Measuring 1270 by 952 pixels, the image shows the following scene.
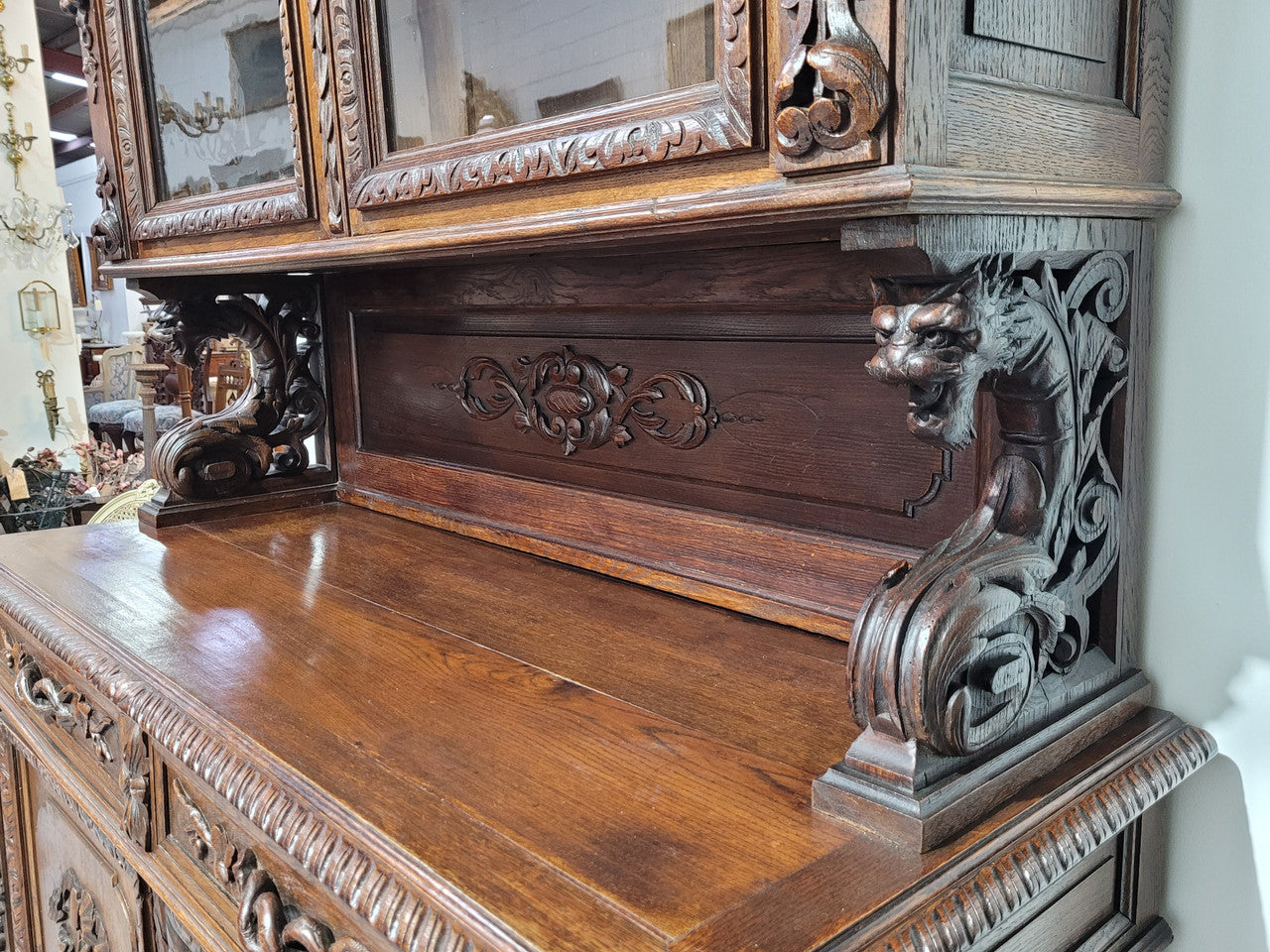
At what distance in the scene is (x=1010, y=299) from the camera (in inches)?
A: 21.7

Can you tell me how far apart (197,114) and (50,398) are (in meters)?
3.53

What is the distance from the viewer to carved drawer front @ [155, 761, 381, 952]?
618 millimetres

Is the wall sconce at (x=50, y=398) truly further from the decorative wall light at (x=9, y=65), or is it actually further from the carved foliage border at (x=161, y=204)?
the carved foliage border at (x=161, y=204)

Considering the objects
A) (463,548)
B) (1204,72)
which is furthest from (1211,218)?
(463,548)

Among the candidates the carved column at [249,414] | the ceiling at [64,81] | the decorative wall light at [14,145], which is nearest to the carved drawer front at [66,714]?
the carved column at [249,414]

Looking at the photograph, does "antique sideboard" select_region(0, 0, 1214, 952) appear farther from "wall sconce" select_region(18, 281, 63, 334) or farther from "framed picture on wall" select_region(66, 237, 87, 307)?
"framed picture on wall" select_region(66, 237, 87, 307)

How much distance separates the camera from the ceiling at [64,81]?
5930 millimetres

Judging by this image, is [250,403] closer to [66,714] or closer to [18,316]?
[66,714]

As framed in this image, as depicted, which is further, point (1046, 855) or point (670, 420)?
point (670, 420)

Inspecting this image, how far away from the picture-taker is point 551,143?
68 cm

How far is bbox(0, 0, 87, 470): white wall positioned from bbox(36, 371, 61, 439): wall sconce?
0.06ft

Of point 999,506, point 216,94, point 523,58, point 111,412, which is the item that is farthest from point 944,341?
point 111,412

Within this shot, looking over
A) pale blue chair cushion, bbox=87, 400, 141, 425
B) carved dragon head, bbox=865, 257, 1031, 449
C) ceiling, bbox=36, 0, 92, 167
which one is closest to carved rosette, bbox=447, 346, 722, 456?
carved dragon head, bbox=865, 257, 1031, 449

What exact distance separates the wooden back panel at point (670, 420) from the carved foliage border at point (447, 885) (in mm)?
227
